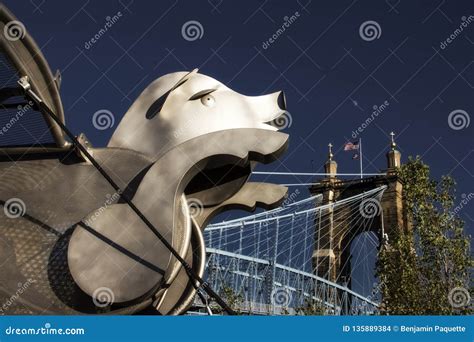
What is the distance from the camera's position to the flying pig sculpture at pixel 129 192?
8.27 meters

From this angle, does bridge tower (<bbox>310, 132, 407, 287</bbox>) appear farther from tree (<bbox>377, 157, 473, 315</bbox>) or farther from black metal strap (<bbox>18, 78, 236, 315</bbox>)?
black metal strap (<bbox>18, 78, 236, 315</bbox>)

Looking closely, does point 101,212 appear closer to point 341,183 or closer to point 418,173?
point 418,173

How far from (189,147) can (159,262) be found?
171 centimetres

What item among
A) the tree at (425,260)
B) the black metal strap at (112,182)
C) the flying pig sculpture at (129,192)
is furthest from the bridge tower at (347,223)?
the black metal strap at (112,182)

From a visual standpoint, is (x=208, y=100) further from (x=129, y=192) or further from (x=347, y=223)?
(x=347, y=223)

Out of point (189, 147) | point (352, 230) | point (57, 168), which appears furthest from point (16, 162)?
point (352, 230)

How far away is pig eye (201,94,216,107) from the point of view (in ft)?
31.2

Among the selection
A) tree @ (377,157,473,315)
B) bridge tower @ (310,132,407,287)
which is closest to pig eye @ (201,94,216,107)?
tree @ (377,157,473,315)

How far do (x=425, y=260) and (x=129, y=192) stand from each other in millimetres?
10165

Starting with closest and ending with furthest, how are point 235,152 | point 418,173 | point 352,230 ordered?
point 235,152, point 418,173, point 352,230

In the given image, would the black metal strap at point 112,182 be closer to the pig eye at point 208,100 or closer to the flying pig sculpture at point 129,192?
the flying pig sculpture at point 129,192

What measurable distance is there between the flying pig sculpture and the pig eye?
0.05 feet

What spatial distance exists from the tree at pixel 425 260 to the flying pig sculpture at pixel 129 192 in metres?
8.28

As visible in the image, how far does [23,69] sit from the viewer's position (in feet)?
28.2
